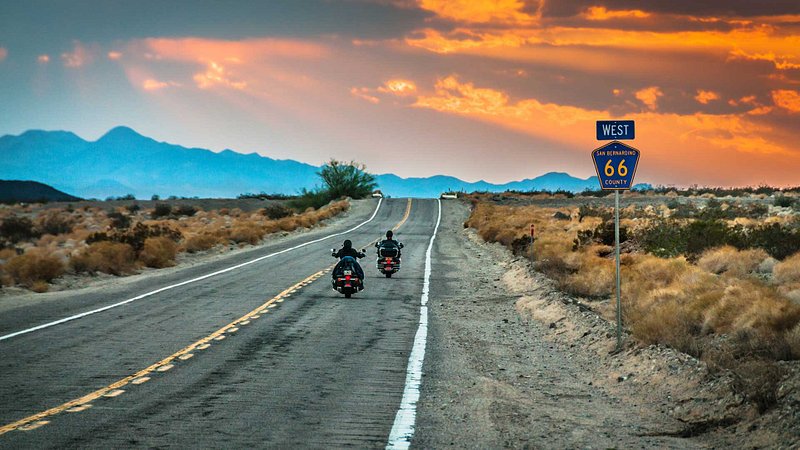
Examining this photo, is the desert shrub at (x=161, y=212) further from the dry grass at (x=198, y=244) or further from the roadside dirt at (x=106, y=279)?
the dry grass at (x=198, y=244)

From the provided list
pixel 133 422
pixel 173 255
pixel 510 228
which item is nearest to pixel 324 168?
pixel 510 228

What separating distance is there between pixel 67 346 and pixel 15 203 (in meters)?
112

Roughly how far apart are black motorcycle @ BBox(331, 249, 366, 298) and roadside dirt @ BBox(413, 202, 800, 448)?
2.94 m

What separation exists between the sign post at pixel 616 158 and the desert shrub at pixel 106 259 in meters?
20.4

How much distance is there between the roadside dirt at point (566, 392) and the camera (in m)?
8.62

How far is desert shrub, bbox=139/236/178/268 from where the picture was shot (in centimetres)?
3253

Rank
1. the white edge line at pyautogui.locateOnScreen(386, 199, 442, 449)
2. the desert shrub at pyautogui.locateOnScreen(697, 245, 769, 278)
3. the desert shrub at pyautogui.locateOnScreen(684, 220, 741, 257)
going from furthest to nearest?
the desert shrub at pyautogui.locateOnScreen(684, 220, 741, 257) → the desert shrub at pyautogui.locateOnScreen(697, 245, 769, 278) → the white edge line at pyautogui.locateOnScreen(386, 199, 442, 449)

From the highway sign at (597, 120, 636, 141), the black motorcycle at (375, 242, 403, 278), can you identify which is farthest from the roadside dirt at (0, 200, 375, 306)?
the highway sign at (597, 120, 636, 141)

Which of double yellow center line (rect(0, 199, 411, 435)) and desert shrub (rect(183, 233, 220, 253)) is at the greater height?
desert shrub (rect(183, 233, 220, 253))

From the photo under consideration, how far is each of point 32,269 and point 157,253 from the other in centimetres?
770

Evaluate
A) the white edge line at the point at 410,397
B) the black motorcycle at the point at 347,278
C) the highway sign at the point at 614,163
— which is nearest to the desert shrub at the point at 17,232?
the black motorcycle at the point at 347,278

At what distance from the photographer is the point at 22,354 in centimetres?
1316

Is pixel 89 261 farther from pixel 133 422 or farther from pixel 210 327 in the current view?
pixel 133 422

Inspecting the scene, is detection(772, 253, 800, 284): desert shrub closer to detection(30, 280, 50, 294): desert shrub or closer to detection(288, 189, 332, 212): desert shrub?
detection(30, 280, 50, 294): desert shrub
